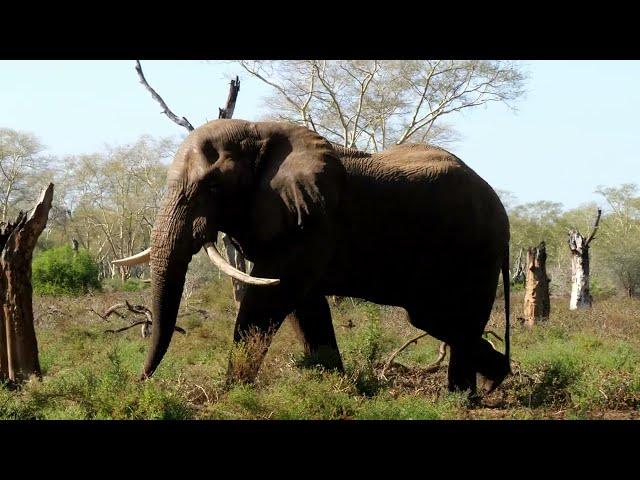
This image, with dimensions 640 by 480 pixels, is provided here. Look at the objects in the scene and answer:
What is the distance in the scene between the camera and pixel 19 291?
9.34 metres

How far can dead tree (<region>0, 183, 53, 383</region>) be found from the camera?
932cm

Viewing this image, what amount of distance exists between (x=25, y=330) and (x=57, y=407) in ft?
5.45

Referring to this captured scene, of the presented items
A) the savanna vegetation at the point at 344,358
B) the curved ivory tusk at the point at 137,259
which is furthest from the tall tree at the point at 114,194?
the curved ivory tusk at the point at 137,259

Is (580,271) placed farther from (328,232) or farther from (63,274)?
(328,232)

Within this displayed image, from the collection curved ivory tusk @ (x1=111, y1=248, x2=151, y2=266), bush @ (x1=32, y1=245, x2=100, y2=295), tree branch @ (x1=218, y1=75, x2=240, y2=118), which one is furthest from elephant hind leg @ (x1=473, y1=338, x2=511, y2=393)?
bush @ (x1=32, y1=245, x2=100, y2=295)

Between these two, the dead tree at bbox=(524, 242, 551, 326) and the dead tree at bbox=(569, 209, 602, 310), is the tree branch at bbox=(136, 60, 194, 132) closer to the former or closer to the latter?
the dead tree at bbox=(524, 242, 551, 326)

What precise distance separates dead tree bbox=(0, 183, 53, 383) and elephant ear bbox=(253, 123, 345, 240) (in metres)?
2.38

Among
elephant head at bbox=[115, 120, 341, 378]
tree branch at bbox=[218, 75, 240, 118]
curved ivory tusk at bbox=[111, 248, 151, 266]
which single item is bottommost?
curved ivory tusk at bbox=[111, 248, 151, 266]

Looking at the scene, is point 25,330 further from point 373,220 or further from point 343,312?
point 343,312

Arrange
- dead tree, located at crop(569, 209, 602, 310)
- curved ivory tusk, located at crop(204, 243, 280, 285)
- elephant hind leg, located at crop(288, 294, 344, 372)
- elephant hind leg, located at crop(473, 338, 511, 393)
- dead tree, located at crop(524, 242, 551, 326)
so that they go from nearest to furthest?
curved ivory tusk, located at crop(204, 243, 280, 285)
elephant hind leg, located at crop(288, 294, 344, 372)
elephant hind leg, located at crop(473, 338, 511, 393)
dead tree, located at crop(524, 242, 551, 326)
dead tree, located at crop(569, 209, 602, 310)

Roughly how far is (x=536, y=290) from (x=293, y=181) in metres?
11.1

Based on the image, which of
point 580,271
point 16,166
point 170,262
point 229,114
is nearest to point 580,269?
point 580,271

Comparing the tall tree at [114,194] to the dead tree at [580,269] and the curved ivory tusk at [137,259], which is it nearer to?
the dead tree at [580,269]
